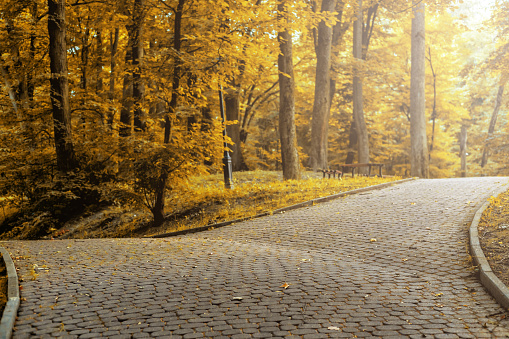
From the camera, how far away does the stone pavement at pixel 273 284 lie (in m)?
4.75

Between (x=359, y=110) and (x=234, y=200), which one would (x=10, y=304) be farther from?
(x=359, y=110)

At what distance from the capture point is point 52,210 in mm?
13938

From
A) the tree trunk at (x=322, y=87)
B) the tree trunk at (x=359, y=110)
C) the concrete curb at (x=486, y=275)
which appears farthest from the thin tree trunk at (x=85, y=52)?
the concrete curb at (x=486, y=275)

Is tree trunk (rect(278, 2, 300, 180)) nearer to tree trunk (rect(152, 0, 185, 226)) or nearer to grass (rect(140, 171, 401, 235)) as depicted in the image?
grass (rect(140, 171, 401, 235))

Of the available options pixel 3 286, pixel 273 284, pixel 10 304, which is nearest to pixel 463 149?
pixel 273 284

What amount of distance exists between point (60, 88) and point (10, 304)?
1020 centimetres

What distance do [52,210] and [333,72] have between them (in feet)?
56.4

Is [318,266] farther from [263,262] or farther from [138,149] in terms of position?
[138,149]

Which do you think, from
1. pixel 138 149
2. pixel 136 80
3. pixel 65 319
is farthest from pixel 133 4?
pixel 65 319

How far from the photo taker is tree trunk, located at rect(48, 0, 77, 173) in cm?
1388

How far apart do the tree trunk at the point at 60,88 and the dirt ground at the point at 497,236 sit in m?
11.6

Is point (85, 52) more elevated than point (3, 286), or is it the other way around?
point (85, 52)

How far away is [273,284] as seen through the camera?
602 centimetres

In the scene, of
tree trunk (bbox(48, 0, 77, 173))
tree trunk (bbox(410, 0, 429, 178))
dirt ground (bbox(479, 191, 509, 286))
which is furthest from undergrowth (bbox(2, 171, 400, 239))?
tree trunk (bbox(410, 0, 429, 178))
